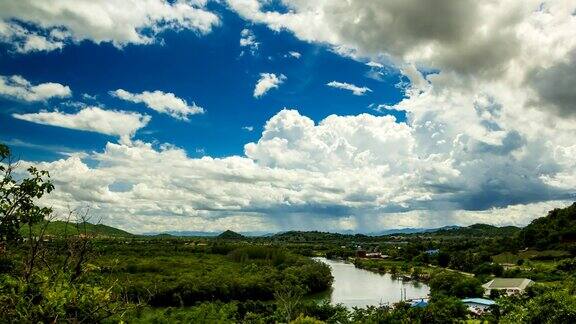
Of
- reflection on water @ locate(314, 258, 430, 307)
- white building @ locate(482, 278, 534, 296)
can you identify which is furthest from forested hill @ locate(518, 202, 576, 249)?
white building @ locate(482, 278, 534, 296)

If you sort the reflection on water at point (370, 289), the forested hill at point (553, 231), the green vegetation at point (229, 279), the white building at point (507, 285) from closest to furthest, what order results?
the green vegetation at point (229, 279) → the white building at point (507, 285) → the reflection on water at point (370, 289) → the forested hill at point (553, 231)

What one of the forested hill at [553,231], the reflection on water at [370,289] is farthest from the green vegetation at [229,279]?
the reflection on water at [370,289]

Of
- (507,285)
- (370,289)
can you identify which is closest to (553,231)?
(370,289)

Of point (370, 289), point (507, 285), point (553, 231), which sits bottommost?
point (370, 289)

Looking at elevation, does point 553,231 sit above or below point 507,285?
above

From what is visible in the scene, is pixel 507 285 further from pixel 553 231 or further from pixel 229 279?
pixel 553 231

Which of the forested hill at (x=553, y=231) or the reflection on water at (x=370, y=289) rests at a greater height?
the forested hill at (x=553, y=231)

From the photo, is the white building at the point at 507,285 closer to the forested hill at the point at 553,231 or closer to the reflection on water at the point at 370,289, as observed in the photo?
the reflection on water at the point at 370,289
